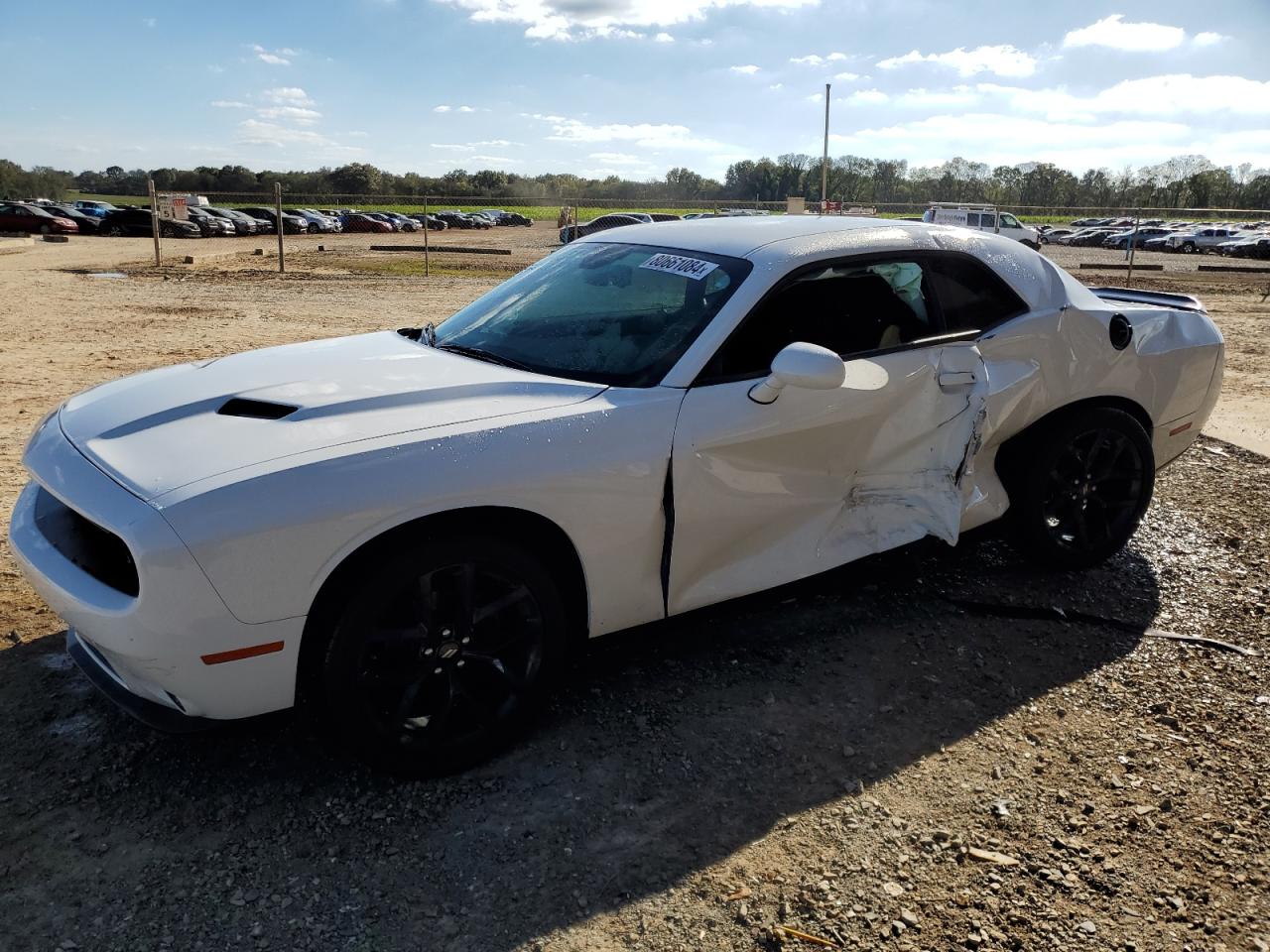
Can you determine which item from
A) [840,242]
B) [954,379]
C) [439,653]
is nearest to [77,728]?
[439,653]

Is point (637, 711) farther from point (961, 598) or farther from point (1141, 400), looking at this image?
point (1141, 400)

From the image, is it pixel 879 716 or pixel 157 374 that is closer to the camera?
pixel 879 716

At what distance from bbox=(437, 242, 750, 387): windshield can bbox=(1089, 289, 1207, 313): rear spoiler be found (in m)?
2.34

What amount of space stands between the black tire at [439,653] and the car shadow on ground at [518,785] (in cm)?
13

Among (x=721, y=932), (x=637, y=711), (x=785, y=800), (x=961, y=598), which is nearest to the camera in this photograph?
(x=721, y=932)

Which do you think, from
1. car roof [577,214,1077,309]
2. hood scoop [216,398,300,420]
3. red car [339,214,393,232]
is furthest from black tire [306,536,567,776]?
red car [339,214,393,232]

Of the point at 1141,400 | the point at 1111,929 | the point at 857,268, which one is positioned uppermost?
the point at 857,268

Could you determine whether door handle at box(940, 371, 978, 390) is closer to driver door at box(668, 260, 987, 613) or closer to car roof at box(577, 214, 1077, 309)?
driver door at box(668, 260, 987, 613)

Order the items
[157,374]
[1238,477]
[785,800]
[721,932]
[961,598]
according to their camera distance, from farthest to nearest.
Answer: [1238,477] < [961,598] < [157,374] < [785,800] < [721,932]

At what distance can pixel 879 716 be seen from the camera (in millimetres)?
3244

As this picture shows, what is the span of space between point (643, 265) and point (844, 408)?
0.97 m

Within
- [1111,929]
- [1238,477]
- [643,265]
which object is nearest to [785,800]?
[1111,929]

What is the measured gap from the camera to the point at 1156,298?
15.8ft

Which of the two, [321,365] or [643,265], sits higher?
[643,265]
